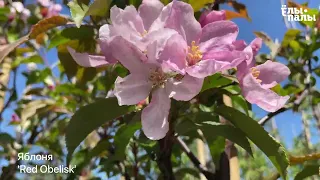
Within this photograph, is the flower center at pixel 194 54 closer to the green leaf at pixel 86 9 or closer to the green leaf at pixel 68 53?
the green leaf at pixel 86 9

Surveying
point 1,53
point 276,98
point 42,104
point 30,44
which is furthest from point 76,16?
point 30,44

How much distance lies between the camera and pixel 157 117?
630 mm

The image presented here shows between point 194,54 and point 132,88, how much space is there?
113mm

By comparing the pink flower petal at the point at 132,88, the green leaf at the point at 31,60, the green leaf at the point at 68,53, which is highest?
the pink flower petal at the point at 132,88

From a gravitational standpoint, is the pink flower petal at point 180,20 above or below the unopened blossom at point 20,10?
above

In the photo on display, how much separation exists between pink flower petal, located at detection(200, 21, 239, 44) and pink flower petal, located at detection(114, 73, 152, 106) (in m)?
0.12

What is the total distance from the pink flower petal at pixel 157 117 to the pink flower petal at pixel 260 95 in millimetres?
135

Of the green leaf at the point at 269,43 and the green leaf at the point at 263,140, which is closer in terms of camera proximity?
the green leaf at the point at 263,140

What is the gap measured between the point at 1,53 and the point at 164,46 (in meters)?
0.33

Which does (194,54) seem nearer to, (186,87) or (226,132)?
(186,87)

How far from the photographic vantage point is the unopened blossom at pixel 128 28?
24.4 inches

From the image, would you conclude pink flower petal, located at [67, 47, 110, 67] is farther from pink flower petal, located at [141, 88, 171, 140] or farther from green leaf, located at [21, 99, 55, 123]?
green leaf, located at [21, 99, 55, 123]

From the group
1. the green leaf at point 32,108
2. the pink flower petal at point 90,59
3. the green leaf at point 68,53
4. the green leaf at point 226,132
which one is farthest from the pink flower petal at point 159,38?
the green leaf at point 32,108

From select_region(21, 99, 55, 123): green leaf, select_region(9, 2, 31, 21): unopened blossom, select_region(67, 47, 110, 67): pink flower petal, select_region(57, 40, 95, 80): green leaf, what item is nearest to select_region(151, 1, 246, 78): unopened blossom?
select_region(67, 47, 110, 67): pink flower petal
